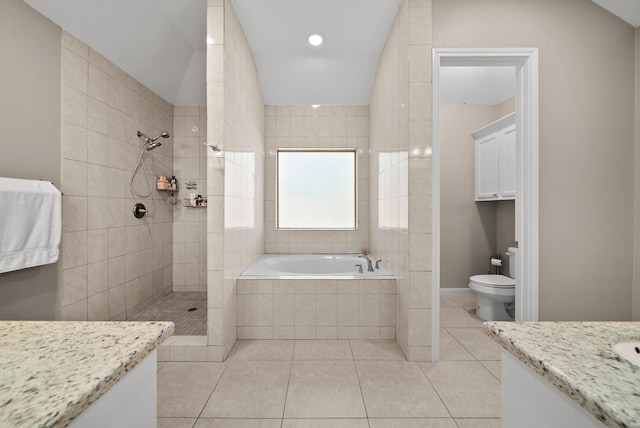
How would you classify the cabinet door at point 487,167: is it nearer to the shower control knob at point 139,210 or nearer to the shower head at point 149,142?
the shower head at point 149,142

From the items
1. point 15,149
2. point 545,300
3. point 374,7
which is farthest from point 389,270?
point 15,149

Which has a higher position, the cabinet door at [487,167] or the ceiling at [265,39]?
the ceiling at [265,39]

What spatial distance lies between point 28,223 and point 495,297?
11.8 feet

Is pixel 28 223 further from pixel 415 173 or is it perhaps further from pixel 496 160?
pixel 496 160

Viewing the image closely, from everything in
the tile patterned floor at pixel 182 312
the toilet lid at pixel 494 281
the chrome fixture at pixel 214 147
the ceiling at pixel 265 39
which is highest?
the ceiling at pixel 265 39

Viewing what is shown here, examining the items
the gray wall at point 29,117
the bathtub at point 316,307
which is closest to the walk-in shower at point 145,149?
the gray wall at point 29,117

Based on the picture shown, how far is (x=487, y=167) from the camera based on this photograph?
3.19 m

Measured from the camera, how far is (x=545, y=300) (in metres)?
1.93

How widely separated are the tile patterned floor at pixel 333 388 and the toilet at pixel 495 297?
1.66ft

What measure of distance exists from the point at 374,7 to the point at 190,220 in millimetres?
2905

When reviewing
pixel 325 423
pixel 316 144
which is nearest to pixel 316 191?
pixel 316 144

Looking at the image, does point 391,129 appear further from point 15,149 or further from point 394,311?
point 15,149

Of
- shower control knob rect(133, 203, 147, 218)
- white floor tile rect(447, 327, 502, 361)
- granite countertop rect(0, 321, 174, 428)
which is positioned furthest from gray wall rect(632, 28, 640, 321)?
shower control knob rect(133, 203, 147, 218)

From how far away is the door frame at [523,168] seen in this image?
1.90m
